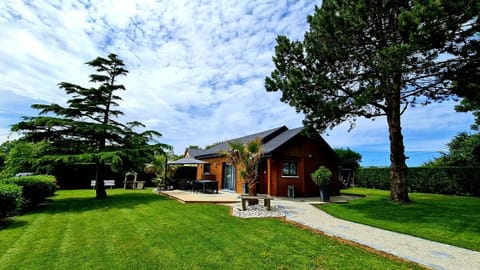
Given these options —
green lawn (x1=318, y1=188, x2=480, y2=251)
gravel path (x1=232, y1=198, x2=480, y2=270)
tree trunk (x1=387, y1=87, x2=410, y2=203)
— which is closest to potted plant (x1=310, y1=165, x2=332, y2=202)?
green lawn (x1=318, y1=188, x2=480, y2=251)

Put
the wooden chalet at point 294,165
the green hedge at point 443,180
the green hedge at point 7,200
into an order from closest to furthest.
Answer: the green hedge at point 7,200 → the wooden chalet at point 294,165 → the green hedge at point 443,180

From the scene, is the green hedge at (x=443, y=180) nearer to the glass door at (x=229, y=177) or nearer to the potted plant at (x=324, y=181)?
the potted plant at (x=324, y=181)

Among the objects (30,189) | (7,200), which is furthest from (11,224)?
(30,189)

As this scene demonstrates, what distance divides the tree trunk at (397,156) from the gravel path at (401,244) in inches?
181

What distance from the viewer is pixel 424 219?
794 cm

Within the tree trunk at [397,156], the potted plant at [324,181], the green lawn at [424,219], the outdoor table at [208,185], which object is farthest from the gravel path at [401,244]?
the outdoor table at [208,185]

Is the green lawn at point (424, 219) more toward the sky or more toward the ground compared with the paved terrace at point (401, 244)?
more toward the sky

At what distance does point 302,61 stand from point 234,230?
8209 mm

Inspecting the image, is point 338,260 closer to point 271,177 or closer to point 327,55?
point 327,55

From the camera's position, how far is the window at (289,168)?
14406 millimetres

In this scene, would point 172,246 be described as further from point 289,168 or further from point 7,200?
point 289,168

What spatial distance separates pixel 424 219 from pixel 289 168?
732 centimetres

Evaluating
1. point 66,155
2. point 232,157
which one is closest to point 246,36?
point 232,157

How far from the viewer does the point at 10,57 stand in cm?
835
